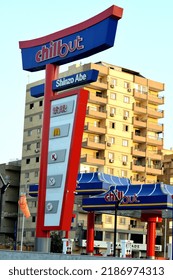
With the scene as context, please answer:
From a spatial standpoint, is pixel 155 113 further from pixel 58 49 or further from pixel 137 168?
pixel 58 49

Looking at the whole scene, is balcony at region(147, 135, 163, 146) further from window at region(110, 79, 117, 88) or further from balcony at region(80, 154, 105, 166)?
window at region(110, 79, 117, 88)

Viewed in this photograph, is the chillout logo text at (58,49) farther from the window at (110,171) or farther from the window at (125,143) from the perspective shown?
the window at (125,143)

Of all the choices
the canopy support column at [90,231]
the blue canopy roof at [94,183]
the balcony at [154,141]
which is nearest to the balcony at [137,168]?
the balcony at [154,141]

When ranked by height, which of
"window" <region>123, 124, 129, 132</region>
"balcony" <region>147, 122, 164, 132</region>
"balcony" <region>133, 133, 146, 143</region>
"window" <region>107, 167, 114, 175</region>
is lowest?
"window" <region>107, 167, 114, 175</region>

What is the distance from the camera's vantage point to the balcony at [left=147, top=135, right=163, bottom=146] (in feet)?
307

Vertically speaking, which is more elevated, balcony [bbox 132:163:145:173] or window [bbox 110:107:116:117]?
window [bbox 110:107:116:117]

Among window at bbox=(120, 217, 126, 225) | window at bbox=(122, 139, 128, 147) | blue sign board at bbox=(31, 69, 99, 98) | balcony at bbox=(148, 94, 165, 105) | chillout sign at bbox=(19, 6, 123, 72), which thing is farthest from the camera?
balcony at bbox=(148, 94, 165, 105)

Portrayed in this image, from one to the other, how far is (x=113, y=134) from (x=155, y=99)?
10511 mm

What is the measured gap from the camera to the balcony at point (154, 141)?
9369 centimetres

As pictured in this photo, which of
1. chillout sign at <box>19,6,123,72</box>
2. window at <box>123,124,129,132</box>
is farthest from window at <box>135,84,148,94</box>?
chillout sign at <box>19,6,123,72</box>

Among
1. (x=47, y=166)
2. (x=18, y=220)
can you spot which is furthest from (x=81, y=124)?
(x=18, y=220)

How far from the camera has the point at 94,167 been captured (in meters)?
87.8
